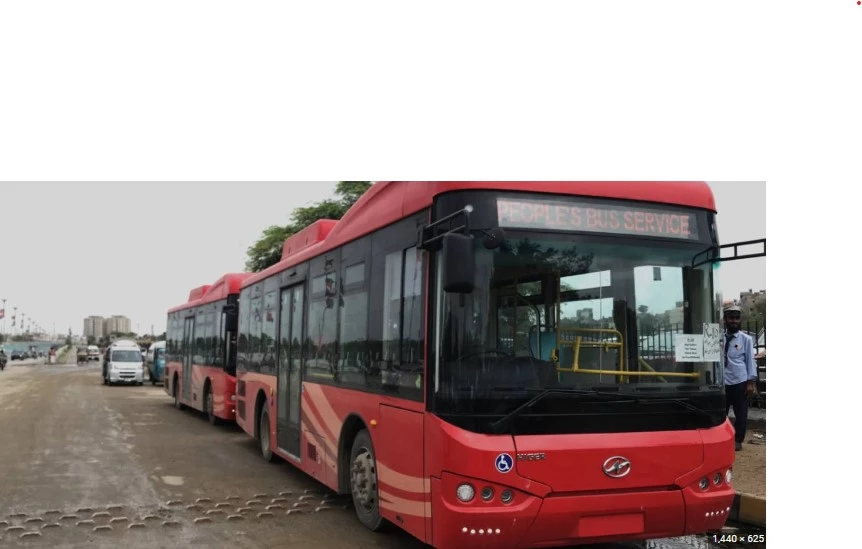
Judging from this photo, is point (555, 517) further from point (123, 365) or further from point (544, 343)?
point (123, 365)

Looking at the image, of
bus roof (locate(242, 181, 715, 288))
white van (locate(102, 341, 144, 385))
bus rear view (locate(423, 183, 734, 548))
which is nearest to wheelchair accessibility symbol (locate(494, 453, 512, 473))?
bus rear view (locate(423, 183, 734, 548))

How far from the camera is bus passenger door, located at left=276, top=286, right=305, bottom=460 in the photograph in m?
9.01

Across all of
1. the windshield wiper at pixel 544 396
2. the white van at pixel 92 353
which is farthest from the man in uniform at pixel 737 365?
the white van at pixel 92 353

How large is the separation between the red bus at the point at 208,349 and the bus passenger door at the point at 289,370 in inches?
203

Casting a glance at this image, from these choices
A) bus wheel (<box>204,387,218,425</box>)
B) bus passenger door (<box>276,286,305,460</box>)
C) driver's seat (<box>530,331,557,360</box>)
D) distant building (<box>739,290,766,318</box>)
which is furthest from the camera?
bus wheel (<box>204,387,218,425</box>)

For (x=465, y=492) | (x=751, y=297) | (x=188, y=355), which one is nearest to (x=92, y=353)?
(x=188, y=355)

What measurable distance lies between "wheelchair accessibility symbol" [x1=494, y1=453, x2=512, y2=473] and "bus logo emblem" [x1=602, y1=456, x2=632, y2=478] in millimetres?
680

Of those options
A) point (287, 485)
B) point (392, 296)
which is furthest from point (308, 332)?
point (392, 296)

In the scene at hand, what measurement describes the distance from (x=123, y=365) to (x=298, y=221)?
12013 mm

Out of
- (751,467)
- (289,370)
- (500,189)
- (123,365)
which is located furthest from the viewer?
(123,365)

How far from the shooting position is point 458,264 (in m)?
4.74

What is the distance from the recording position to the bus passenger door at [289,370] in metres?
9.01

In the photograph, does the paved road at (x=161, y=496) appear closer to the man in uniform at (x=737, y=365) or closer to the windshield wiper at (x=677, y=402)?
the windshield wiper at (x=677, y=402)

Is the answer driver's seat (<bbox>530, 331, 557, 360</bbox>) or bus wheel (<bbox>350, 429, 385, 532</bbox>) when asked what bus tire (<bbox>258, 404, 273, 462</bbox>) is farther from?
driver's seat (<bbox>530, 331, 557, 360</bbox>)
